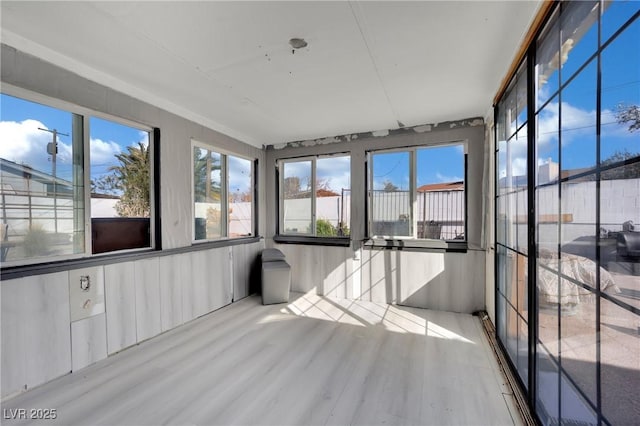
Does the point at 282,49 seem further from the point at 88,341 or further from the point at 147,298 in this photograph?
the point at 88,341

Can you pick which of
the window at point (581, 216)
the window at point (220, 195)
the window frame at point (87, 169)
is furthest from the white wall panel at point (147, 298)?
the window at point (581, 216)

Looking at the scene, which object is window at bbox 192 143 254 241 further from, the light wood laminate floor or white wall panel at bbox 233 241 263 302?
the light wood laminate floor

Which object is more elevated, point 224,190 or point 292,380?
point 224,190

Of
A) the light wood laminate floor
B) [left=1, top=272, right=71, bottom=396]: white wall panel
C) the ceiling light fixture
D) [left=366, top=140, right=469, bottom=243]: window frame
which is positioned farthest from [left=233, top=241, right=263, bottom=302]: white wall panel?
the ceiling light fixture

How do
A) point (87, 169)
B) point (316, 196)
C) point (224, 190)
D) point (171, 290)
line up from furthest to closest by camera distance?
point (316, 196), point (224, 190), point (171, 290), point (87, 169)

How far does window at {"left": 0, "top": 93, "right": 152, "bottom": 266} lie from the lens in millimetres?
1986

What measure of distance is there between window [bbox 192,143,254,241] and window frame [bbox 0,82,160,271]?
1.83 feet

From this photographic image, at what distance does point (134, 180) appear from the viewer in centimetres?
282

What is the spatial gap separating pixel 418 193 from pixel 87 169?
380 cm

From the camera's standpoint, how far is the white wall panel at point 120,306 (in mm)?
2451

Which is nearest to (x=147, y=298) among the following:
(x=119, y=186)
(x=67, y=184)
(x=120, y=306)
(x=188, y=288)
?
(x=120, y=306)

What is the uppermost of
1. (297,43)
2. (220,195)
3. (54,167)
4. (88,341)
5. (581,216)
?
(297,43)

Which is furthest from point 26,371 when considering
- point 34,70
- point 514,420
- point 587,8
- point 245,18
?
point 587,8

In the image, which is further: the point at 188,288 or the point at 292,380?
the point at 188,288
